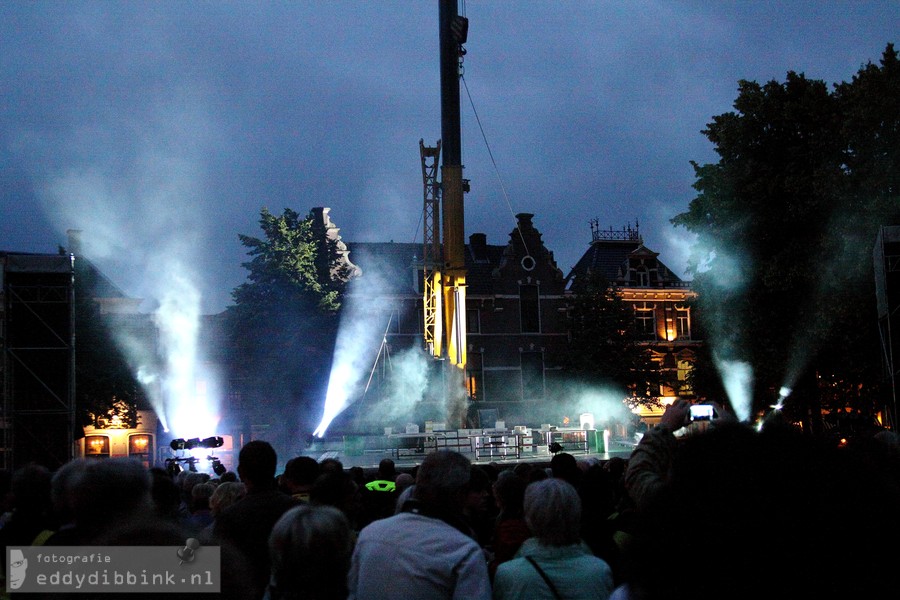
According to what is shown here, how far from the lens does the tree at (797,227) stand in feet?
75.6

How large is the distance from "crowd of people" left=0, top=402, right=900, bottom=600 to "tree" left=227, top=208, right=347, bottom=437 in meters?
33.4

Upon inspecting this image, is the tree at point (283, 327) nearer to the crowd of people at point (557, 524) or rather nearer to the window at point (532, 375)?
the window at point (532, 375)

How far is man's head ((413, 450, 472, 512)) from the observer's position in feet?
12.8

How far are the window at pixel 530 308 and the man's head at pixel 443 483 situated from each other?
145ft

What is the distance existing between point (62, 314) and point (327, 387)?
25.1 m

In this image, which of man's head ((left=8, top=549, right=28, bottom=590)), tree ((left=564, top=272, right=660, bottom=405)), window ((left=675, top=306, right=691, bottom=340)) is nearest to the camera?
man's head ((left=8, top=549, right=28, bottom=590))

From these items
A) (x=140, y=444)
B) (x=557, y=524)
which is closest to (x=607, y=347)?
(x=140, y=444)

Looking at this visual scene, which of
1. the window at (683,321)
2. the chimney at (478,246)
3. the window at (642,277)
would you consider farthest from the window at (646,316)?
the chimney at (478,246)

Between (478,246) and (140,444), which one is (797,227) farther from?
(140,444)

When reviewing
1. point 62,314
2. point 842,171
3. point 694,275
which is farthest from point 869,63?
point 62,314

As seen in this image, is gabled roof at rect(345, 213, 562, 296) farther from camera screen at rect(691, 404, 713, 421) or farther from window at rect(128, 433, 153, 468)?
camera screen at rect(691, 404, 713, 421)

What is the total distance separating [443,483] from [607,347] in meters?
41.8

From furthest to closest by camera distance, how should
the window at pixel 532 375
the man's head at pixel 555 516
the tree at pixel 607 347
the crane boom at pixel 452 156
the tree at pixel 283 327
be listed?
1. the window at pixel 532 375
2. the tree at pixel 607 347
3. the tree at pixel 283 327
4. the crane boom at pixel 452 156
5. the man's head at pixel 555 516

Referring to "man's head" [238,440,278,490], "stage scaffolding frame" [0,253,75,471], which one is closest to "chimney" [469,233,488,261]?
"stage scaffolding frame" [0,253,75,471]
